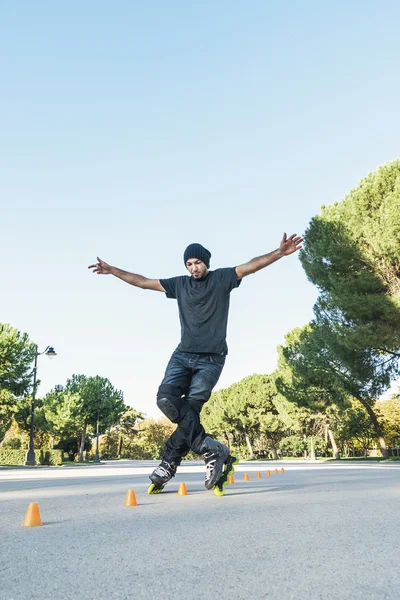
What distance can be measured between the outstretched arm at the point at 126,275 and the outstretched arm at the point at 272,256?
943 mm

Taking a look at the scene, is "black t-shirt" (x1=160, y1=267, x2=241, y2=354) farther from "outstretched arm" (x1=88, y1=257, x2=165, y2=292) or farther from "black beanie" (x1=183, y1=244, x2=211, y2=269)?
"outstretched arm" (x1=88, y1=257, x2=165, y2=292)

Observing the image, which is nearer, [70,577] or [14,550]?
[70,577]

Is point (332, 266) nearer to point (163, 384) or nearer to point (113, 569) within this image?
point (163, 384)

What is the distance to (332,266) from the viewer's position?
20766mm

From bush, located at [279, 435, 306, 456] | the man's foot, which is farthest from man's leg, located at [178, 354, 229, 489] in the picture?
bush, located at [279, 435, 306, 456]

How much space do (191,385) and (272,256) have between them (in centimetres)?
137

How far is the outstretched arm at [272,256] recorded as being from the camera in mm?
4992

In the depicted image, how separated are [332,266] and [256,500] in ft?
54.3

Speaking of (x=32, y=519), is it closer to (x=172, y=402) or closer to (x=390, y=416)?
(x=172, y=402)

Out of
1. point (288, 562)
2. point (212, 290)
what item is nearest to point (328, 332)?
point (212, 290)

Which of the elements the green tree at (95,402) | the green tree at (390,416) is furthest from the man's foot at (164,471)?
the green tree at (390,416)

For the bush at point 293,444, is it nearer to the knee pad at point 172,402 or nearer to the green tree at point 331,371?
the green tree at point 331,371

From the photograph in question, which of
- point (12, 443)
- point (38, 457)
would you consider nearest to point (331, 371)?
point (38, 457)

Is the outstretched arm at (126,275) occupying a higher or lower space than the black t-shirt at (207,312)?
higher
